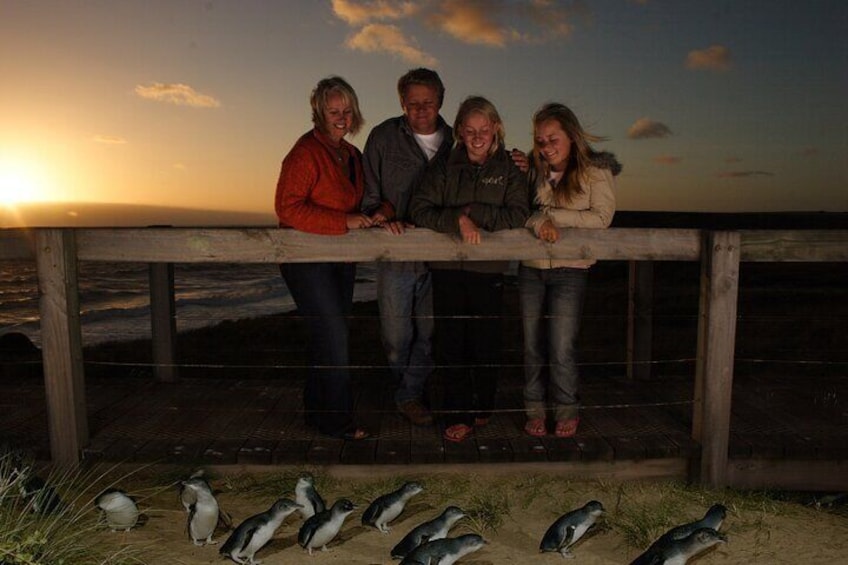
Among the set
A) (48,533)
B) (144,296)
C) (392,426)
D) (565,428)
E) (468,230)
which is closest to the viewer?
(48,533)

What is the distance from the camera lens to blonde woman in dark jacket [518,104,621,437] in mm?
4277

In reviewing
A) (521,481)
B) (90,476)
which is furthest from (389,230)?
(90,476)

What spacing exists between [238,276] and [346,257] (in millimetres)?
30888

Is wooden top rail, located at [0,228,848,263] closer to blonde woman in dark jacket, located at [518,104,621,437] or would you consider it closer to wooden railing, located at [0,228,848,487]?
wooden railing, located at [0,228,848,487]

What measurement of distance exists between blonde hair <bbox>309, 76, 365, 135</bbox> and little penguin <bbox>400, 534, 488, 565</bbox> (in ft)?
8.23

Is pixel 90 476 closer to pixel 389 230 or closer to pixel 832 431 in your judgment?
pixel 389 230

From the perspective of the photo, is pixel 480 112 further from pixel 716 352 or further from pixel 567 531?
pixel 567 531

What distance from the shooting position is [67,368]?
4.25 m

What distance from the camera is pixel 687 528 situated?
338 centimetres

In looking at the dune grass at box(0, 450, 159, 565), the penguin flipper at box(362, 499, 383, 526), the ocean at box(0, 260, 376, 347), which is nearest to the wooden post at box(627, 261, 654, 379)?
the penguin flipper at box(362, 499, 383, 526)

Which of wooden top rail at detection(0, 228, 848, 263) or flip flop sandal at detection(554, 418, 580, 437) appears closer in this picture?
wooden top rail at detection(0, 228, 848, 263)

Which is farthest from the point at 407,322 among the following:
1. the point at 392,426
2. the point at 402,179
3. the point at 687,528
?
the point at 687,528

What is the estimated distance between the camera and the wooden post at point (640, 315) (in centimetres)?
588

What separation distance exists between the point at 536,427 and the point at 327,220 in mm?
1981
